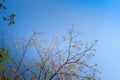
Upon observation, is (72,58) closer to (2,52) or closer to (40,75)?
(40,75)

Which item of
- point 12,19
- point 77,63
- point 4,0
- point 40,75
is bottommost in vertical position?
point 40,75

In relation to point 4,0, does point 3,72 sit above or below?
below

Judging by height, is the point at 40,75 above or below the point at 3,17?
below

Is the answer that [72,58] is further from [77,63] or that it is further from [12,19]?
[12,19]

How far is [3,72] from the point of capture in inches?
645

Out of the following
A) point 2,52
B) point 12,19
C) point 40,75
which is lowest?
point 40,75

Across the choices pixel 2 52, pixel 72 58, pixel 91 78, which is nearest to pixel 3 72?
pixel 72 58

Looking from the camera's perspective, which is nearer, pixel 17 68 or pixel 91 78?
pixel 91 78

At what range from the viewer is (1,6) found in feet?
22.4

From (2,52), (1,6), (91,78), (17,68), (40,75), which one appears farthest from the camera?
(17,68)

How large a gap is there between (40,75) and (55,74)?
1400 mm

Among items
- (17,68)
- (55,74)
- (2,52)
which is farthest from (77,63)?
(2,52)

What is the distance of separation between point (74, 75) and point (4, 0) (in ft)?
29.7

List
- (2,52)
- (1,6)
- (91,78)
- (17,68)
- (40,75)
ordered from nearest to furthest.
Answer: (1,6) → (2,52) → (91,78) → (40,75) → (17,68)
